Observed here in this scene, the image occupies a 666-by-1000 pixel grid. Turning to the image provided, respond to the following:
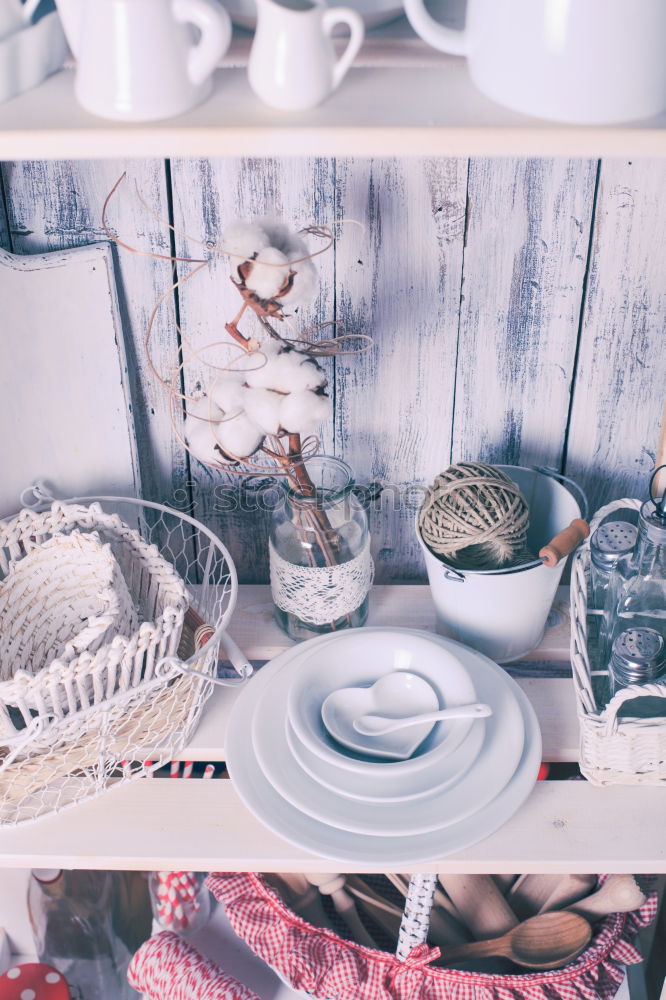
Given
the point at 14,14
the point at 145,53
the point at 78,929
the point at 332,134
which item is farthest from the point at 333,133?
the point at 78,929

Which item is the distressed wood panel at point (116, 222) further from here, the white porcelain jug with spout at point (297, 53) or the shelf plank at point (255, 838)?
the shelf plank at point (255, 838)

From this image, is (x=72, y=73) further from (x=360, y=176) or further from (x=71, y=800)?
(x=71, y=800)

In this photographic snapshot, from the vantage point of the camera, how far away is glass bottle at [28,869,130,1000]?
1.03m

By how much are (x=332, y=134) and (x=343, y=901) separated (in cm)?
82

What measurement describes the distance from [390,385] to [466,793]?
406mm

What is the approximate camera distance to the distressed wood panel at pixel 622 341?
0.81m

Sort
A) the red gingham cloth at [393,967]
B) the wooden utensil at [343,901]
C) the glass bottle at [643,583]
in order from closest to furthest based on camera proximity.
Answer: the glass bottle at [643,583] → the red gingham cloth at [393,967] → the wooden utensil at [343,901]

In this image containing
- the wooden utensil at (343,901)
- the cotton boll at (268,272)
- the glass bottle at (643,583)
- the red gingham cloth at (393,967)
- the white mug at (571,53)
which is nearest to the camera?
the white mug at (571,53)

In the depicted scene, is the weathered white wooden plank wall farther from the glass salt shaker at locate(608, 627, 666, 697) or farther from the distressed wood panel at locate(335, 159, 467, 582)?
the glass salt shaker at locate(608, 627, 666, 697)

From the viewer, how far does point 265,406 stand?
71cm

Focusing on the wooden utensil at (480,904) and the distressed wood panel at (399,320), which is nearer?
the distressed wood panel at (399,320)

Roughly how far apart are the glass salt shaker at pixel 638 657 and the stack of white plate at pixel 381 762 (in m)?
0.10

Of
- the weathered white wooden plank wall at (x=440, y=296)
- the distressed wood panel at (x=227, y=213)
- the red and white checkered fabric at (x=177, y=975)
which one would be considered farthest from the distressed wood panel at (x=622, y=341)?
the red and white checkered fabric at (x=177, y=975)

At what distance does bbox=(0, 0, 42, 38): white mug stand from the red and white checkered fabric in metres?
0.91
